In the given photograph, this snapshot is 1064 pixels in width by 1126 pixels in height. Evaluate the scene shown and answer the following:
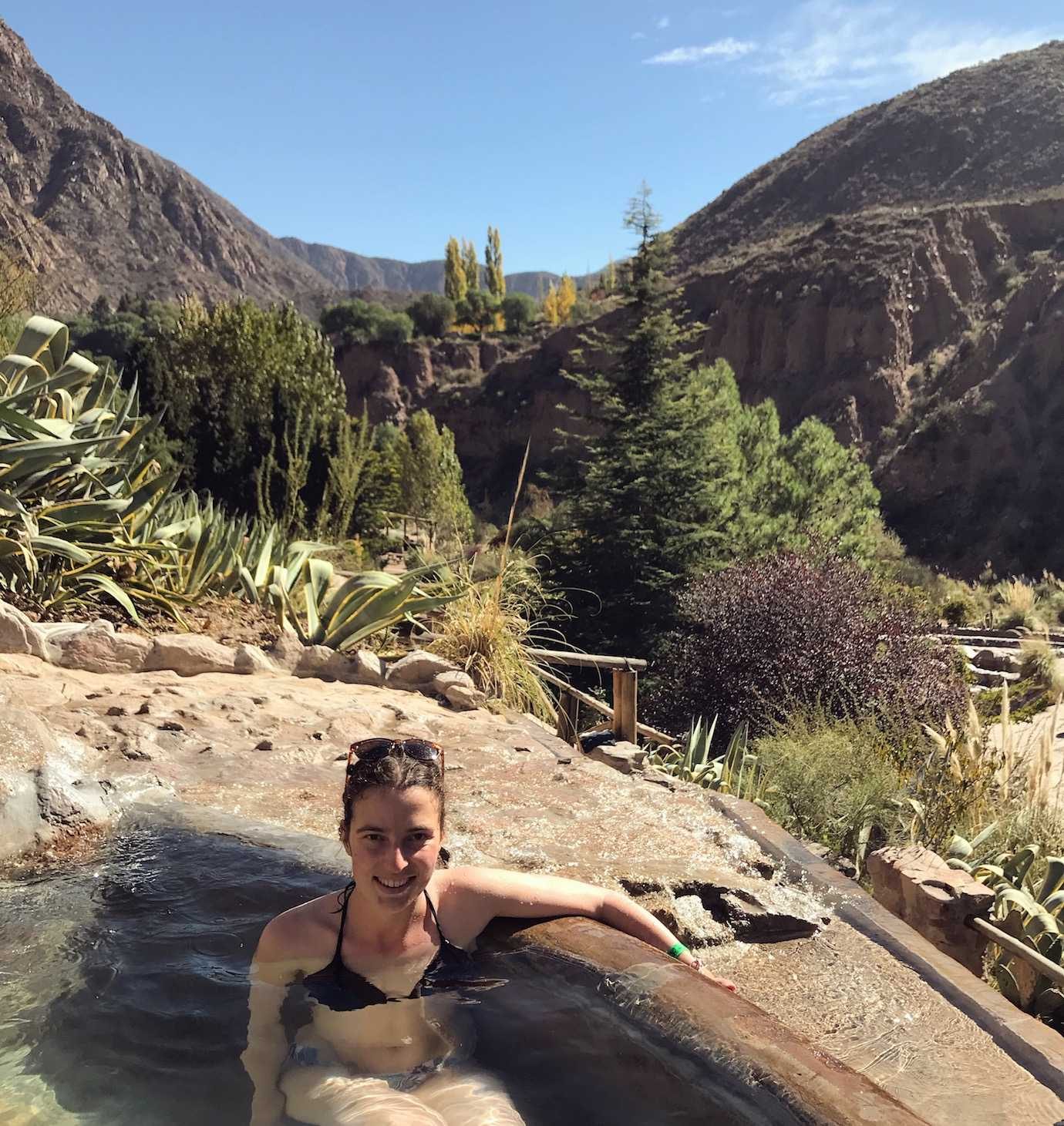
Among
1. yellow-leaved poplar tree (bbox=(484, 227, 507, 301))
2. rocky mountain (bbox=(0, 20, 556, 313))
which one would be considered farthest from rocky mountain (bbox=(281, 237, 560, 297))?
yellow-leaved poplar tree (bbox=(484, 227, 507, 301))

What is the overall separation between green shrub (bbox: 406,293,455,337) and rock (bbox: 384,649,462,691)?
48.5 m

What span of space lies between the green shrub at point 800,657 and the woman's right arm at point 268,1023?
518 cm

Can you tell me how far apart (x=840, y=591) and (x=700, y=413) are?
7.05 m

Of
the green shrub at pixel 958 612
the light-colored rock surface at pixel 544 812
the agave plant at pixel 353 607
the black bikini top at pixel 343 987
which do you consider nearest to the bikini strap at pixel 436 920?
the black bikini top at pixel 343 987

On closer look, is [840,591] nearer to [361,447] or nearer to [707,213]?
[361,447]

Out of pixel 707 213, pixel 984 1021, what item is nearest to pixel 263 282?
pixel 707 213

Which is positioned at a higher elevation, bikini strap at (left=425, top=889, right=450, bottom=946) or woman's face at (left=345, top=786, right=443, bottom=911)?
woman's face at (left=345, top=786, right=443, bottom=911)

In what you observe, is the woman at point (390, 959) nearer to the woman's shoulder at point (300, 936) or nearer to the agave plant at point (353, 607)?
the woman's shoulder at point (300, 936)

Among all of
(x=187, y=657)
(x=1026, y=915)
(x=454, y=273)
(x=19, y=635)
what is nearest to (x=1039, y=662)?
(x=1026, y=915)

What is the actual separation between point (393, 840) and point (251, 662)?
4.16 metres

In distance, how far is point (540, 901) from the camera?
2.72 metres

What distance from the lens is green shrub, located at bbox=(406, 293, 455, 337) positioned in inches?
2114

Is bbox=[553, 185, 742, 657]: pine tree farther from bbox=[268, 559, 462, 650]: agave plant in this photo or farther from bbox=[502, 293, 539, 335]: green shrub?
bbox=[502, 293, 539, 335]: green shrub

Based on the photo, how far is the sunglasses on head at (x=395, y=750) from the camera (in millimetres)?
2465
